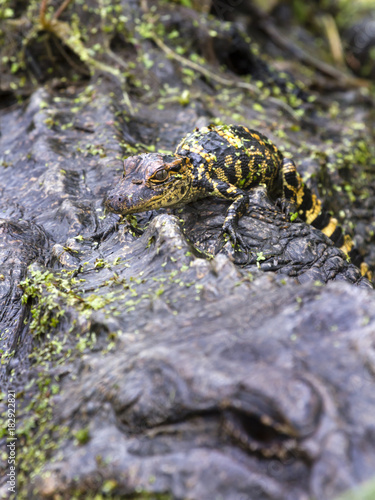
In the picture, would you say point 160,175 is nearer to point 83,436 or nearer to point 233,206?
point 233,206

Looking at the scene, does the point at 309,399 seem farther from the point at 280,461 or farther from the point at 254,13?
the point at 254,13

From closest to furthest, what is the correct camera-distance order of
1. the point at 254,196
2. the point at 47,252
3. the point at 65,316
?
the point at 65,316 → the point at 47,252 → the point at 254,196

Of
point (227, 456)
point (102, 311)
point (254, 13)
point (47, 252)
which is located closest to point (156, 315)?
point (102, 311)

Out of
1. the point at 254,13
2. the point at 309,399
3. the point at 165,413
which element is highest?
the point at 309,399

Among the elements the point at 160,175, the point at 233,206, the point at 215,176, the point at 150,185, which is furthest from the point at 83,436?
the point at 215,176

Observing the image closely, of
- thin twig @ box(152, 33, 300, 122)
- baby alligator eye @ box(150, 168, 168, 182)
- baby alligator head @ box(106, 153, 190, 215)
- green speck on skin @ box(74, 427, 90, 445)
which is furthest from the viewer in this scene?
thin twig @ box(152, 33, 300, 122)

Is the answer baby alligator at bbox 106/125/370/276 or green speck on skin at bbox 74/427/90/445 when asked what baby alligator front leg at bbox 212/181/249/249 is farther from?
green speck on skin at bbox 74/427/90/445

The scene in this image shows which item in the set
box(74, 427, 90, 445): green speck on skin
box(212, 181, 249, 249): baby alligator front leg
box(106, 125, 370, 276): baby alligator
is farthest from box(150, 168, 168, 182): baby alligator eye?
box(74, 427, 90, 445): green speck on skin

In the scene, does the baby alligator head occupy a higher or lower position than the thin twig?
higher
